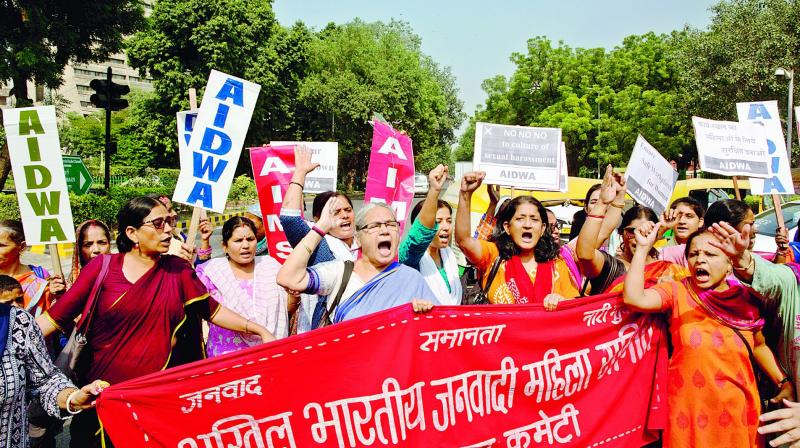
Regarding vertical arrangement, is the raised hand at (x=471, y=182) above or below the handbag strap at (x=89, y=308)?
above

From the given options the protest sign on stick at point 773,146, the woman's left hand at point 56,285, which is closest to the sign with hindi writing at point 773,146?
the protest sign on stick at point 773,146

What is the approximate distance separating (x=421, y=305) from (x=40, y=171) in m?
2.78

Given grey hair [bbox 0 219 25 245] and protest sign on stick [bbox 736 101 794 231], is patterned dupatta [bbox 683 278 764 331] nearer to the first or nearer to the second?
protest sign on stick [bbox 736 101 794 231]

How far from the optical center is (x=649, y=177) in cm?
488

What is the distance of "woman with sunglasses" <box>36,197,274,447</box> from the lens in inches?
121

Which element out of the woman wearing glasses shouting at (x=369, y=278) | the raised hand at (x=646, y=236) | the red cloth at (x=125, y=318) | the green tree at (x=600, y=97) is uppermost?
the green tree at (x=600, y=97)

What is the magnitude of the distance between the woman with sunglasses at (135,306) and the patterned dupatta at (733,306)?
7.03ft

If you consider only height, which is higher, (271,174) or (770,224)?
(271,174)

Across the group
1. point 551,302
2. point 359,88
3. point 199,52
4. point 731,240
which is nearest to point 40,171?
point 551,302

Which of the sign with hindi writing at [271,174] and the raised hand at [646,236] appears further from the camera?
the sign with hindi writing at [271,174]

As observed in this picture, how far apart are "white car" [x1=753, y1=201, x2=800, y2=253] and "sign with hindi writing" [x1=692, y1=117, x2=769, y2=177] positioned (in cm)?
318

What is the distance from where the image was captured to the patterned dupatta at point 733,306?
3.09 m

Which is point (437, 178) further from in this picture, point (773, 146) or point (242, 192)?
point (242, 192)

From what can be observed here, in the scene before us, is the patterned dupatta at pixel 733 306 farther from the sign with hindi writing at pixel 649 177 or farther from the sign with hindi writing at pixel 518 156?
the sign with hindi writing at pixel 518 156
